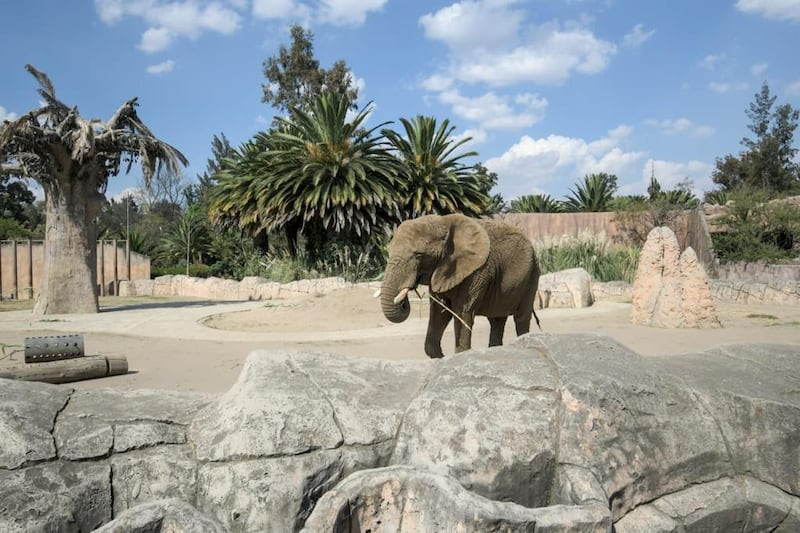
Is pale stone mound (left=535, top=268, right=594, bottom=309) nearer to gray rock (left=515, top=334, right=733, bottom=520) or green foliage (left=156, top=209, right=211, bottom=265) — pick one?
gray rock (left=515, top=334, right=733, bottom=520)

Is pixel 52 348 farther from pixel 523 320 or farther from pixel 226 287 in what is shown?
pixel 226 287

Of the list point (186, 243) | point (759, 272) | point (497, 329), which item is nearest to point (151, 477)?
point (497, 329)

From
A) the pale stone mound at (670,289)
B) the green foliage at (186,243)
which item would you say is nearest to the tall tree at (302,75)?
the green foliage at (186,243)

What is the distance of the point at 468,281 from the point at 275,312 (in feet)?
24.8

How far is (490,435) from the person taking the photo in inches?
96.1

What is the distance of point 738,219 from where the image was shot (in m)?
18.4

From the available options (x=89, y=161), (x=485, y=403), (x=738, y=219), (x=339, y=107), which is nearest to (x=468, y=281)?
(x=485, y=403)

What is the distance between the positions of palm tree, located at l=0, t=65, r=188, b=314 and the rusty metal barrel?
6751mm

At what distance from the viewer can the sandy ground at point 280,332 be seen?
660 cm

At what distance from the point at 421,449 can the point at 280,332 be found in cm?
744

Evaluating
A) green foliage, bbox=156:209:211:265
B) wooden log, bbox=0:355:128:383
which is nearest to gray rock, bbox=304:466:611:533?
wooden log, bbox=0:355:128:383

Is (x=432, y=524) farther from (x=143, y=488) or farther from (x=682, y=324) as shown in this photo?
(x=682, y=324)

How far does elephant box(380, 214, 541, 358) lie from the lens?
15.0ft

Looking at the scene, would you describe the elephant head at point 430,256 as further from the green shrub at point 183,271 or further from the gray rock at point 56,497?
the green shrub at point 183,271
